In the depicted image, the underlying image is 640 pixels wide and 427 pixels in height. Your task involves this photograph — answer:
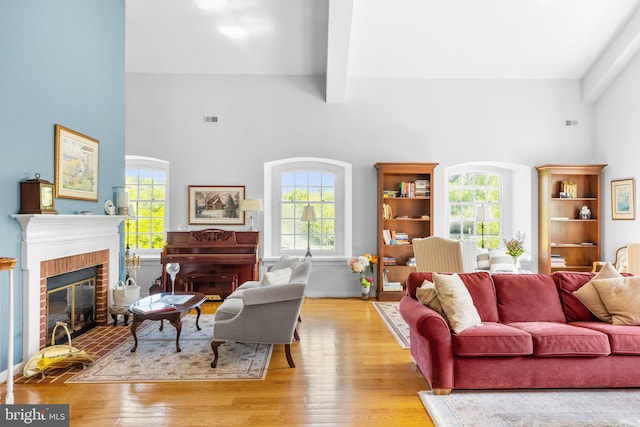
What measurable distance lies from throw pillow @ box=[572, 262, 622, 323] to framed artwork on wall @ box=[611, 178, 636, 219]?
315cm

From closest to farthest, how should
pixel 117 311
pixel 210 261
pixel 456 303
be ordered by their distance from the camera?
pixel 456 303 < pixel 117 311 < pixel 210 261

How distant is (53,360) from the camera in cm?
342

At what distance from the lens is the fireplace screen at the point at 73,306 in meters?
4.06

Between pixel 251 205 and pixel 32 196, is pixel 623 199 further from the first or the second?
pixel 32 196

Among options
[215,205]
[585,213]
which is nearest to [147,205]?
[215,205]

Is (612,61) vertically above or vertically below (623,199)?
above

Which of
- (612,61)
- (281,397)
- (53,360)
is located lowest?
(281,397)

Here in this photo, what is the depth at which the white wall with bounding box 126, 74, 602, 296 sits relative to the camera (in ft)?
21.8

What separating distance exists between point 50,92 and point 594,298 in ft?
17.2

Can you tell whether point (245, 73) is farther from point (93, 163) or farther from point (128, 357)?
point (128, 357)

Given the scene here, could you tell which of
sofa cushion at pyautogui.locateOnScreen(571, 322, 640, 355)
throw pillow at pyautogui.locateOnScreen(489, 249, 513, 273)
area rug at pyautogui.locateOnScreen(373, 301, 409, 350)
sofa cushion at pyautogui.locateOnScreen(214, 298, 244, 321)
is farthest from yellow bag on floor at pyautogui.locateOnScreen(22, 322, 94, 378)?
throw pillow at pyautogui.locateOnScreen(489, 249, 513, 273)

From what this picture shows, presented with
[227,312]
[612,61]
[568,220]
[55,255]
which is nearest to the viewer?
[227,312]

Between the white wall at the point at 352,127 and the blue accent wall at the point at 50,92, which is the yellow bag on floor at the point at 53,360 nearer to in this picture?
the blue accent wall at the point at 50,92

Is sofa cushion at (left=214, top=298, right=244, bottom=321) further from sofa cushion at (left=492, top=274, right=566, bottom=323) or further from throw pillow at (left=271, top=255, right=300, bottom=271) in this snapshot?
sofa cushion at (left=492, top=274, right=566, bottom=323)
